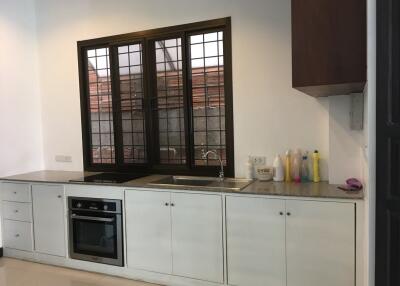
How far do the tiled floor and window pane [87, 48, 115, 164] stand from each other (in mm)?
1264

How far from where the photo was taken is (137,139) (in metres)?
3.93

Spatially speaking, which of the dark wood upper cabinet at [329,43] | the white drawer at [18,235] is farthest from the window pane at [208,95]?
the white drawer at [18,235]

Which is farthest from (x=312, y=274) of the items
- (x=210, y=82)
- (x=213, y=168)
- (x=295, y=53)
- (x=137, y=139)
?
(x=137, y=139)

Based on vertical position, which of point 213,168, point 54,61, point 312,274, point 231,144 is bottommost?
point 312,274

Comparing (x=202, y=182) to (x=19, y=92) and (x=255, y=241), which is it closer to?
(x=255, y=241)

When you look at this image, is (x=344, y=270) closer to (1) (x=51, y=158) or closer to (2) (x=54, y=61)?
(1) (x=51, y=158)

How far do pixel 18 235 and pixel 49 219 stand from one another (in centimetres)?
50

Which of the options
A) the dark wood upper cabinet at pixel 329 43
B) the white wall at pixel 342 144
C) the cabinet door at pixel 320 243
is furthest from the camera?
the white wall at pixel 342 144

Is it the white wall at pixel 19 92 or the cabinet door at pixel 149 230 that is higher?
the white wall at pixel 19 92

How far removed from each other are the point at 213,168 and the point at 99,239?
1.32 meters

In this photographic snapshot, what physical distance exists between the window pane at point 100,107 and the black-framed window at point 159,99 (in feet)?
0.04

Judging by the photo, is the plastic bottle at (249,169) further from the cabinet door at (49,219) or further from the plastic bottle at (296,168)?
the cabinet door at (49,219)

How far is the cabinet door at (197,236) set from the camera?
2912 mm

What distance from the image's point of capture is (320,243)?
2.58 metres
